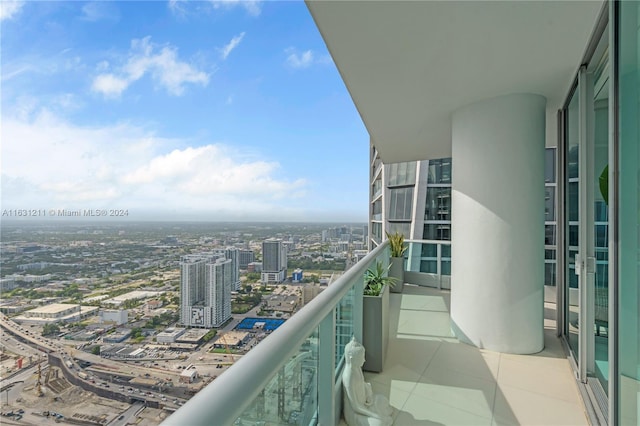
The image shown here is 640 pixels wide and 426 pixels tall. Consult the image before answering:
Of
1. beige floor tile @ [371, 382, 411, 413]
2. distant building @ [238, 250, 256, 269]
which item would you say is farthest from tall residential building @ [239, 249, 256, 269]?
beige floor tile @ [371, 382, 411, 413]

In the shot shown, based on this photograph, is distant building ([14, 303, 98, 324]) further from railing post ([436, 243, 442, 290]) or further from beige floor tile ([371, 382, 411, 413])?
railing post ([436, 243, 442, 290])

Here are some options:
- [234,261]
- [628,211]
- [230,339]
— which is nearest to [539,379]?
[628,211]

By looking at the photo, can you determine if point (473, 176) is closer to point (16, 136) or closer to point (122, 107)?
point (16, 136)

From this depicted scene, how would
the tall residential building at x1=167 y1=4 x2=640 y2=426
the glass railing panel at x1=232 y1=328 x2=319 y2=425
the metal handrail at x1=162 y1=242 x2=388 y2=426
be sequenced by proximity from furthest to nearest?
the tall residential building at x1=167 y1=4 x2=640 y2=426
the glass railing panel at x1=232 y1=328 x2=319 y2=425
the metal handrail at x1=162 y1=242 x2=388 y2=426

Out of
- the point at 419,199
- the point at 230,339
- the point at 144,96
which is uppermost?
the point at 144,96


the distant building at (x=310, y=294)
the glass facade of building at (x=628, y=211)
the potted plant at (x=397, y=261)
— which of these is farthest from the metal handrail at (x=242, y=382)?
the potted plant at (x=397, y=261)

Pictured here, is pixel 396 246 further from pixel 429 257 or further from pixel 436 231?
pixel 436 231
